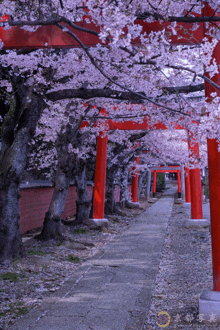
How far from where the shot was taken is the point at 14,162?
21.2 ft

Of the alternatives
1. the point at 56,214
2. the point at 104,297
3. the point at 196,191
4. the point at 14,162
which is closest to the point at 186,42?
the point at 14,162

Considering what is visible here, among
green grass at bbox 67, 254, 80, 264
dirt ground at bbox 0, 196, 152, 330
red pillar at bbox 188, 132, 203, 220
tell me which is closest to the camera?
dirt ground at bbox 0, 196, 152, 330

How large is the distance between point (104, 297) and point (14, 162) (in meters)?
3.19

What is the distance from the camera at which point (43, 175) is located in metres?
14.1

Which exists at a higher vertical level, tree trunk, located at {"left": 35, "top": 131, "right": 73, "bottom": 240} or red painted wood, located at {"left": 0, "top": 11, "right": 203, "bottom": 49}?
red painted wood, located at {"left": 0, "top": 11, "right": 203, "bottom": 49}

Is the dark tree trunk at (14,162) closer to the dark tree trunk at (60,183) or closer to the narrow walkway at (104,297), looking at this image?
the narrow walkway at (104,297)

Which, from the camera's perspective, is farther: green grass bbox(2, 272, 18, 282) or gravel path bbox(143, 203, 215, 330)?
green grass bbox(2, 272, 18, 282)

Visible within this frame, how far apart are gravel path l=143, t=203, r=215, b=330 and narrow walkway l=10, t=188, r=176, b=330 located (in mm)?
160

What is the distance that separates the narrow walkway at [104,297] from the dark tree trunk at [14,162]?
4.90 ft

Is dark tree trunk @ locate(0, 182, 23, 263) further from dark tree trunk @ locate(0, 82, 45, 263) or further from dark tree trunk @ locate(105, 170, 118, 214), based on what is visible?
dark tree trunk @ locate(105, 170, 118, 214)

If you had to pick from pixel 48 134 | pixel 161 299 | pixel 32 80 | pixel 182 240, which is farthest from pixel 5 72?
pixel 182 240

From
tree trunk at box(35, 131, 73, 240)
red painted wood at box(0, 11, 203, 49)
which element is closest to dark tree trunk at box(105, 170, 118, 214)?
tree trunk at box(35, 131, 73, 240)

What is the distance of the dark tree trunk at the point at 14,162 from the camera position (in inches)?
253

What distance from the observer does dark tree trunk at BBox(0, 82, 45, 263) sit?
21.1 ft
